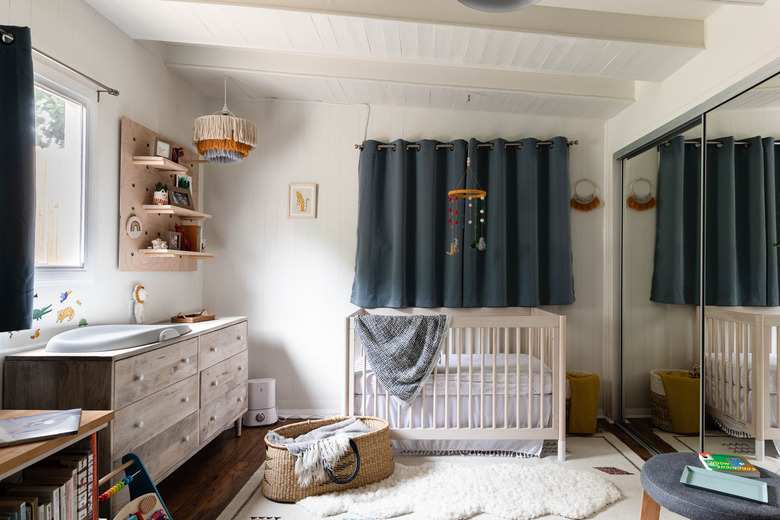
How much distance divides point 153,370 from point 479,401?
5.83ft

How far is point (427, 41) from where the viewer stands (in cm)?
240

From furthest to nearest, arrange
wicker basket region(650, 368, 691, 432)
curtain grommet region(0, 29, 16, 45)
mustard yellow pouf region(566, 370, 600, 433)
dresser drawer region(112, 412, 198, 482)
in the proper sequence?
1. mustard yellow pouf region(566, 370, 600, 433)
2. wicker basket region(650, 368, 691, 432)
3. dresser drawer region(112, 412, 198, 482)
4. curtain grommet region(0, 29, 16, 45)

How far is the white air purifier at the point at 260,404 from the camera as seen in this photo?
10.5 feet

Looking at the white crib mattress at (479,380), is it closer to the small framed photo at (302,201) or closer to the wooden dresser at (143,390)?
the wooden dresser at (143,390)

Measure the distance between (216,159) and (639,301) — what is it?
2.91 metres

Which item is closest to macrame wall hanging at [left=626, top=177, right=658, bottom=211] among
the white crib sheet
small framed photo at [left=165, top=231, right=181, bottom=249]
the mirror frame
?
the mirror frame

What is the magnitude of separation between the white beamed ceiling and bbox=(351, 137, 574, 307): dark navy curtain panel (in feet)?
1.60

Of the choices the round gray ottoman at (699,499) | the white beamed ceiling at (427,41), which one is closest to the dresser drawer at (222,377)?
the white beamed ceiling at (427,41)

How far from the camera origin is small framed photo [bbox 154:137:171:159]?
2.68 meters

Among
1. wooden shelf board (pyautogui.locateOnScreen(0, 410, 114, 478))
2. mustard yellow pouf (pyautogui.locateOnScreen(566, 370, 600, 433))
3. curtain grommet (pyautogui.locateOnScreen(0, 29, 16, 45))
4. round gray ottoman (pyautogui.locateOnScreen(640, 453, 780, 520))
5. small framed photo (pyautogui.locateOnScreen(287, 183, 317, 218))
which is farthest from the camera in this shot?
small framed photo (pyautogui.locateOnScreen(287, 183, 317, 218))

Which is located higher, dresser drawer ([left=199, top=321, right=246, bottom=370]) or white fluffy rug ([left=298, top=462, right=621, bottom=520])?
dresser drawer ([left=199, top=321, right=246, bottom=370])

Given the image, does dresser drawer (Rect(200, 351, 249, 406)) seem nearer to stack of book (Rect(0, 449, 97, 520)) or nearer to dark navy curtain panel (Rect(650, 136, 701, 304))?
stack of book (Rect(0, 449, 97, 520))

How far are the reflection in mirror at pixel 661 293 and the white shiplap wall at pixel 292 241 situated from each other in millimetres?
1603

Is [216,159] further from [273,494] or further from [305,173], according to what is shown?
[273,494]
